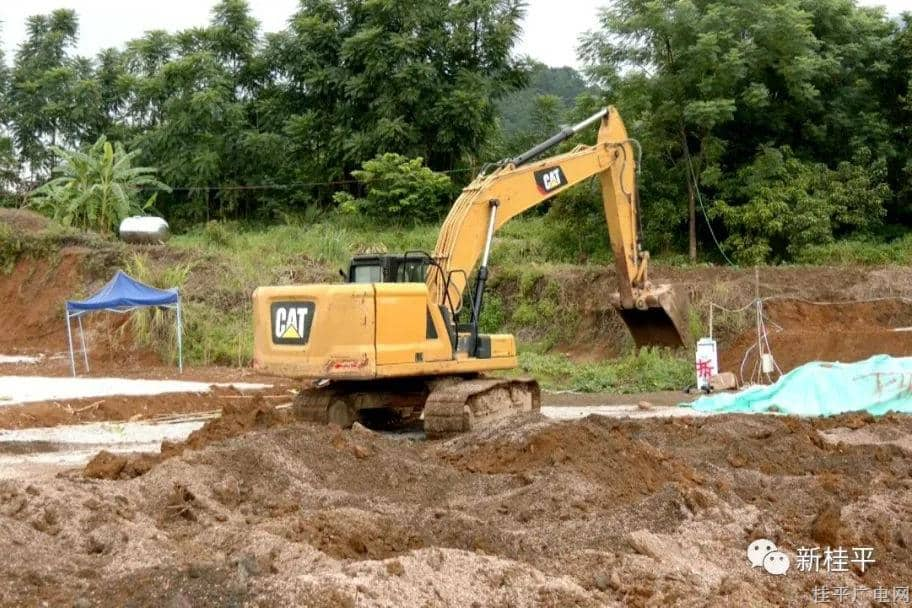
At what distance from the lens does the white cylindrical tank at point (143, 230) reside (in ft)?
98.8

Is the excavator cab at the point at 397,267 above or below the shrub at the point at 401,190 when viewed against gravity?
below

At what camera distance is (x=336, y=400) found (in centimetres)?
1298

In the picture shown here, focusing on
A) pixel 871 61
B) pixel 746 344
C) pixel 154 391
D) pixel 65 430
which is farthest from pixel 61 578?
pixel 871 61

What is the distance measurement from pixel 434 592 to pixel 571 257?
73.2 ft

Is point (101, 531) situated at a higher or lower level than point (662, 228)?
lower

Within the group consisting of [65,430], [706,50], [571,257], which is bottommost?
[65,430]

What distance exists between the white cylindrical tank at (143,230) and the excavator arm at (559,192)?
16.2 metres

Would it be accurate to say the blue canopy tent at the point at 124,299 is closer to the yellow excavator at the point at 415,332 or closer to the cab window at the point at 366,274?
the yellow excavator at the point at 415,332

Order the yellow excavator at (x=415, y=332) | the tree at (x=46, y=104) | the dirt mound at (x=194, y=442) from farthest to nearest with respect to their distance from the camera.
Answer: the tree at (x=46, y=104)
the yellow excavator at (x=415, y=332)
the dirt mound at (x=194, y=442)

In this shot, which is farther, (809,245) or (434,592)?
(809,245)

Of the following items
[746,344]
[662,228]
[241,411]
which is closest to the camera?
[241,411]

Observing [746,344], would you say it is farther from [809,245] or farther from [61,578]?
[61,578]

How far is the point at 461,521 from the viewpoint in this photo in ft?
23.5

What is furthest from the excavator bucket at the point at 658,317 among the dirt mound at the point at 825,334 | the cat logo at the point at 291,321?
the cat logo at the point at 291,321
